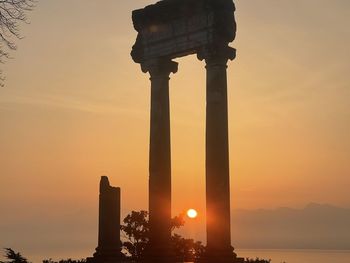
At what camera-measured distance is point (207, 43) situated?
39.0 meters

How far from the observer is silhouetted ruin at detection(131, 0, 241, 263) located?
1455 inches

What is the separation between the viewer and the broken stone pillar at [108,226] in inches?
1385

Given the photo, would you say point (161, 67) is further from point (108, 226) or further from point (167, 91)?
point (108, 226)

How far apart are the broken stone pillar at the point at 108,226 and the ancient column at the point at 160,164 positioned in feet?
14.7

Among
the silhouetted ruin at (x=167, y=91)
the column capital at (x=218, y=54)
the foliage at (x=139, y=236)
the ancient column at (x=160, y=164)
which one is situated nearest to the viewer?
the silhouetted ruin at (x=167, y=91)

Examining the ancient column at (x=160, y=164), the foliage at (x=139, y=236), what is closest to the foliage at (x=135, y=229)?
the foliage at (x=139, y=236)

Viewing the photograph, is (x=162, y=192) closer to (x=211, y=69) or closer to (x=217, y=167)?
(x=217, y=167)

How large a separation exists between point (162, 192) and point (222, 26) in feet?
35.3

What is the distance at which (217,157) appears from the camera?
123 ft

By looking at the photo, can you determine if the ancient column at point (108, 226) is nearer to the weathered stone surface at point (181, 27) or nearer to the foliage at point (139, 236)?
the weathered stone surface at point (181, 27)

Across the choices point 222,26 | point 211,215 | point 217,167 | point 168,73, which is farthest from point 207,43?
point 211,215

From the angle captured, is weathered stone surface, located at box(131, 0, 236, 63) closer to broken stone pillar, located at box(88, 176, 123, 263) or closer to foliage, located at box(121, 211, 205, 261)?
broken stone pillar, located at box(88, 176, 123, 263)

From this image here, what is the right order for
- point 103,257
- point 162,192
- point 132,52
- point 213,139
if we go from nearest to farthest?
point 103,257 < point 213,139 < point 162,192 < point 132,52

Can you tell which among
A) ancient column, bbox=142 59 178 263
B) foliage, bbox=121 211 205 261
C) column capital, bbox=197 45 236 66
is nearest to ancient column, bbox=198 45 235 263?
column capital, bbox=197 45 236 66
